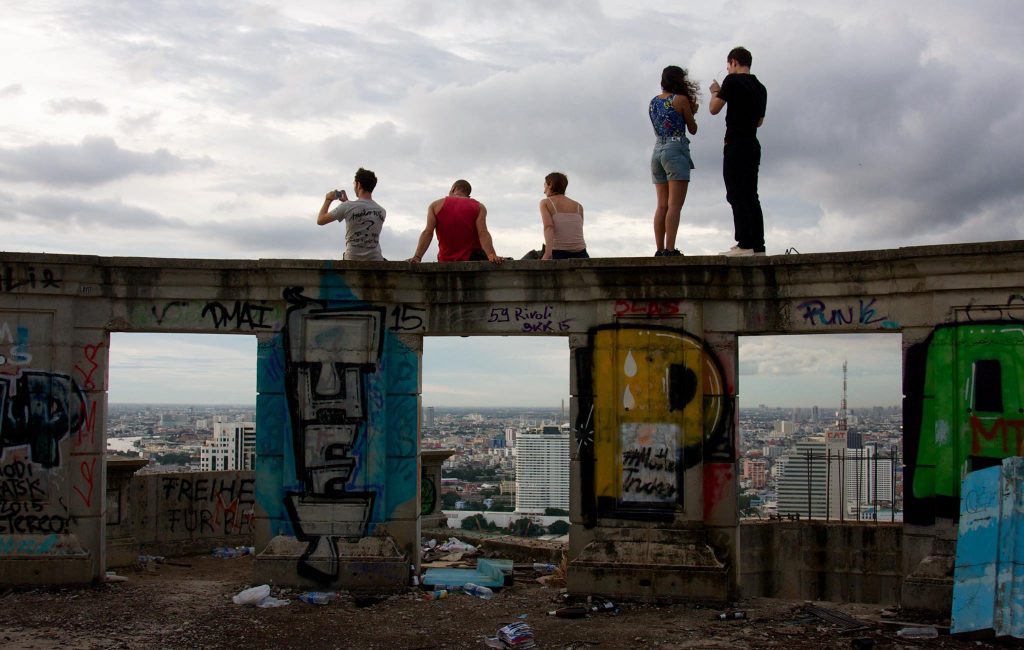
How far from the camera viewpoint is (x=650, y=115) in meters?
10.5

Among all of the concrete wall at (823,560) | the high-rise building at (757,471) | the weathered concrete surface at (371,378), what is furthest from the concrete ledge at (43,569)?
the high-rise building at (757,471)

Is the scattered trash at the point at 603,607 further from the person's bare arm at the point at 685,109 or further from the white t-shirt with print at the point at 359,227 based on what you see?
the person's bare arm at the point at 685,109

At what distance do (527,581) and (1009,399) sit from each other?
5782 millimetres

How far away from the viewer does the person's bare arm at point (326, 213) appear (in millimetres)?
10969

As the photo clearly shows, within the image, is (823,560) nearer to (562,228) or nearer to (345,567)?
(562,228)

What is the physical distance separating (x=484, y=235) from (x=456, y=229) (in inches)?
12.9

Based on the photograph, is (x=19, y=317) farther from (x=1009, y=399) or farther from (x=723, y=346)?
(x=1009, y=399)

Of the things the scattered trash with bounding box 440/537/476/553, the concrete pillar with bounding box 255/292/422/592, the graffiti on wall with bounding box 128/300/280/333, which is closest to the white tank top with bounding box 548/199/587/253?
the concrete pillar with bounding box 255/292/422/592

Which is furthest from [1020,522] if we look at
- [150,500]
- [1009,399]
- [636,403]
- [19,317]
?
[150,500]

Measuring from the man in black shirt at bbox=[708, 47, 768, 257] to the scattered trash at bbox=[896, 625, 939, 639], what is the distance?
12.5 feet

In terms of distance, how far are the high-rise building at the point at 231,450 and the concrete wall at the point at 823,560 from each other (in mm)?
7515

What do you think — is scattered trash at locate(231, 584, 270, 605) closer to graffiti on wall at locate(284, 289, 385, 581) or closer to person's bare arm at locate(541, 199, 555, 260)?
graffiti on wall at locate(284, 289, 385, 581)

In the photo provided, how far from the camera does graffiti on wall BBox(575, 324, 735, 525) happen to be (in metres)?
10.1

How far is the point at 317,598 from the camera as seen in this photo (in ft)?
32.7
